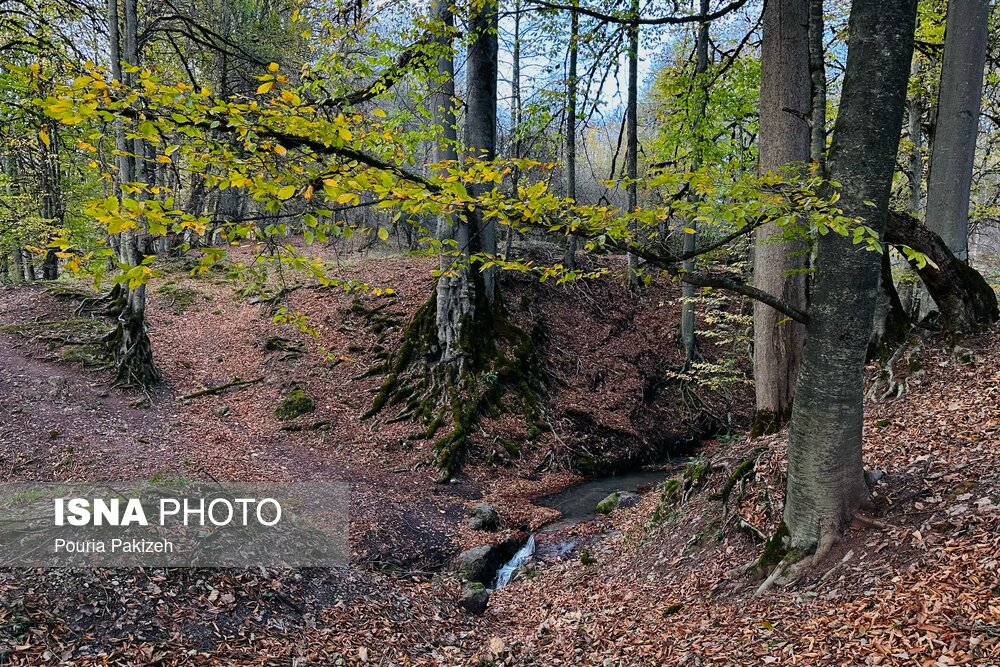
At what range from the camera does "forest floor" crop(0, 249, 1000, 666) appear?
3562 mm

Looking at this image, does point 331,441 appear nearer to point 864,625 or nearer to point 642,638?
point 642,638

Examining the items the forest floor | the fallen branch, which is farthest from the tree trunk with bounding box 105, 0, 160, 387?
the fallen branch

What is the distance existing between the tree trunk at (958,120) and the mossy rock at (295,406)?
31.9 feet

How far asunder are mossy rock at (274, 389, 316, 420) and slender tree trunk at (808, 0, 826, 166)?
339 inches

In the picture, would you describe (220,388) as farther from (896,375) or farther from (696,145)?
(896,375)

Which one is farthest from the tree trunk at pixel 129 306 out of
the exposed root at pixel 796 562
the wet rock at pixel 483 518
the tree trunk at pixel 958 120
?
the tree trunk at pixel 958 120

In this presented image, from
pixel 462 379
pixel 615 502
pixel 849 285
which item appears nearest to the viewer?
pixel 849 285

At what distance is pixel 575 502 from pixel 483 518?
176 cm

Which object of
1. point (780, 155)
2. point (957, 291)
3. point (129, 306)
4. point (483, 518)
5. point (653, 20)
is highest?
point (653, 20)

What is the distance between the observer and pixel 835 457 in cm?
385

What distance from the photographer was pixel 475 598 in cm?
591

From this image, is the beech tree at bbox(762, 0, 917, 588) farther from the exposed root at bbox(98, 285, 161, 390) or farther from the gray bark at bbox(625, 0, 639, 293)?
the exposed root at bbox(98, 285, 161, 390)

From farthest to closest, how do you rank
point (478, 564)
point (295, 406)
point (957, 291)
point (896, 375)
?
point (295, 406), point (478, 564), point (896, 375), point (957, 291)

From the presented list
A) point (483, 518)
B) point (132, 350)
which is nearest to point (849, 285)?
point (483, 518)
